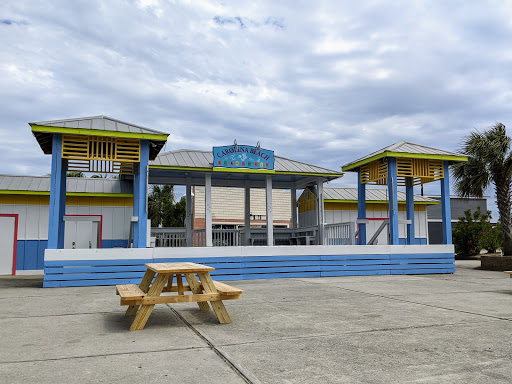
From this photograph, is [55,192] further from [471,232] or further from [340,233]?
[471,232]

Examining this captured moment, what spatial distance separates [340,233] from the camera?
14.6 m

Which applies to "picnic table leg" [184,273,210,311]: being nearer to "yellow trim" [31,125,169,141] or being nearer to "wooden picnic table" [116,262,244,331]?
"wooden picnic table" [116,262,244,331]

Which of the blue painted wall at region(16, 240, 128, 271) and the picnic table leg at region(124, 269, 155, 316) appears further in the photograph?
the blue painted wall at region(16, 240, 128, 271)

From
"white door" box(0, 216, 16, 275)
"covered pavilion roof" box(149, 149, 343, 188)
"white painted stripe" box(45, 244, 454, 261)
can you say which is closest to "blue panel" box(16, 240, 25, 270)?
"white door" box(0, 216, 16, 275)

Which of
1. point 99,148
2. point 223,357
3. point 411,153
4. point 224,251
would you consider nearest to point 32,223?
point 99,148

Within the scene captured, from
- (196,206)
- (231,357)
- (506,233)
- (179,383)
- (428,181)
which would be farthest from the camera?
(196,206)

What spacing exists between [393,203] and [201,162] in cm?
612

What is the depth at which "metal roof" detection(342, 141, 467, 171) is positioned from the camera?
1330cm

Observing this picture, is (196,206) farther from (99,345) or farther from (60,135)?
(99,345)

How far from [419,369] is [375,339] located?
3.30 feet

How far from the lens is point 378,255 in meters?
12.8

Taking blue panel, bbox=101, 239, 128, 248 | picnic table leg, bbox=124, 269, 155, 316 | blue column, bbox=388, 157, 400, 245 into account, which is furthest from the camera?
blue panel, bbox=101, 239, 128, 248

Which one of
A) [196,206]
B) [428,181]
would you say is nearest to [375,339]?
[428,181]

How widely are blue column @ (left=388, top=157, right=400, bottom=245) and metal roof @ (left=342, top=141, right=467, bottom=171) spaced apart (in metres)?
0.32
